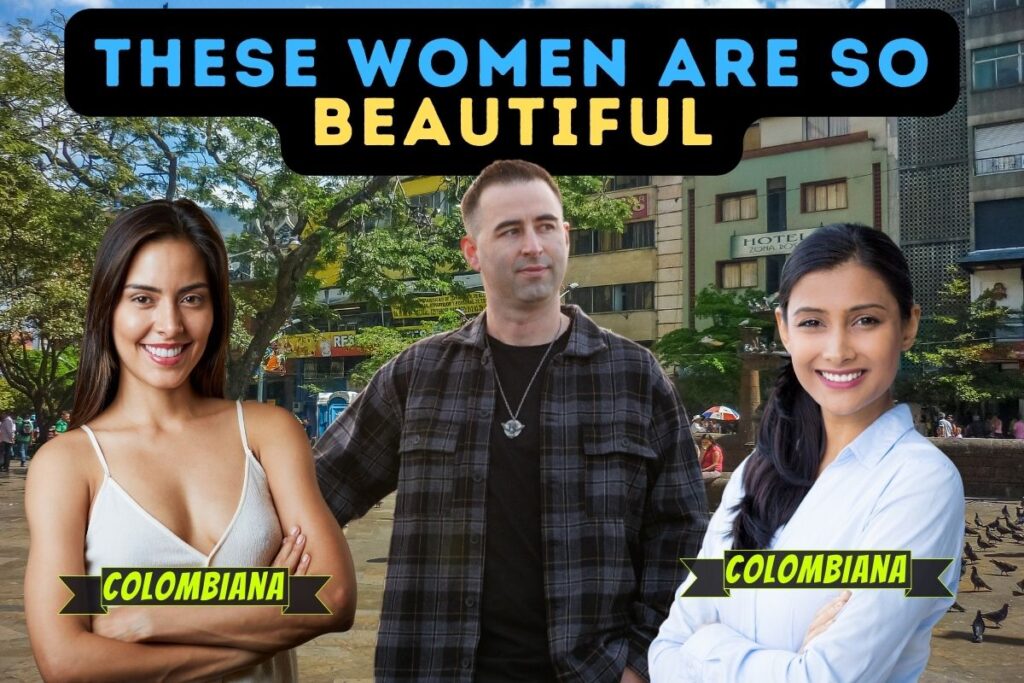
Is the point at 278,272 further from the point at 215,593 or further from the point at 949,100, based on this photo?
the point at 949,100

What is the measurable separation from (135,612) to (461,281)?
40.4 inches

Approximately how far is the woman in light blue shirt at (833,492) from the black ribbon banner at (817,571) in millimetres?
15

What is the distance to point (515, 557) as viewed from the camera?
6.70 ft

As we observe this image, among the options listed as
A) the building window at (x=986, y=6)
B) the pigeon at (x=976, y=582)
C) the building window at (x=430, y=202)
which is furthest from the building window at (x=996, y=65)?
the pigeon at (x=976, y=582)

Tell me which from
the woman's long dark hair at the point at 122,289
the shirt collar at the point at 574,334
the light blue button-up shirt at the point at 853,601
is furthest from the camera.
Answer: the shirt collar at the point at 574,334

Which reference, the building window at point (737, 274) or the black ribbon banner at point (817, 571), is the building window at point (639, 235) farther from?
the black ribbon banner at point (817, 571)

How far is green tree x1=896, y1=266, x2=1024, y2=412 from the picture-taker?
212 cm

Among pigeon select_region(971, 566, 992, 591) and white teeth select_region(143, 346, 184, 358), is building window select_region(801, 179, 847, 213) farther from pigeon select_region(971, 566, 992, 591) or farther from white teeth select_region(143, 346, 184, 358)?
pigeon select_region(971, 566, 992, 591)

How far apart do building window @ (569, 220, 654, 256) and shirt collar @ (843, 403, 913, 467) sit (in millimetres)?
806

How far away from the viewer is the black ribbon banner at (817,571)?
1.54 meters

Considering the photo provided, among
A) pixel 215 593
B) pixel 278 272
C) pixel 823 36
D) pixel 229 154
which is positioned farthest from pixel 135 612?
pixel 823 36

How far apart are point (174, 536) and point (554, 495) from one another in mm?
765

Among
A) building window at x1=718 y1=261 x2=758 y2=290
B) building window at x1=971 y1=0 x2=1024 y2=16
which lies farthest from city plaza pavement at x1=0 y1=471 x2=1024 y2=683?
building window at x1=971 y1=0 x2=1024 y2=16

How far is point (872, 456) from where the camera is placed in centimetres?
165
